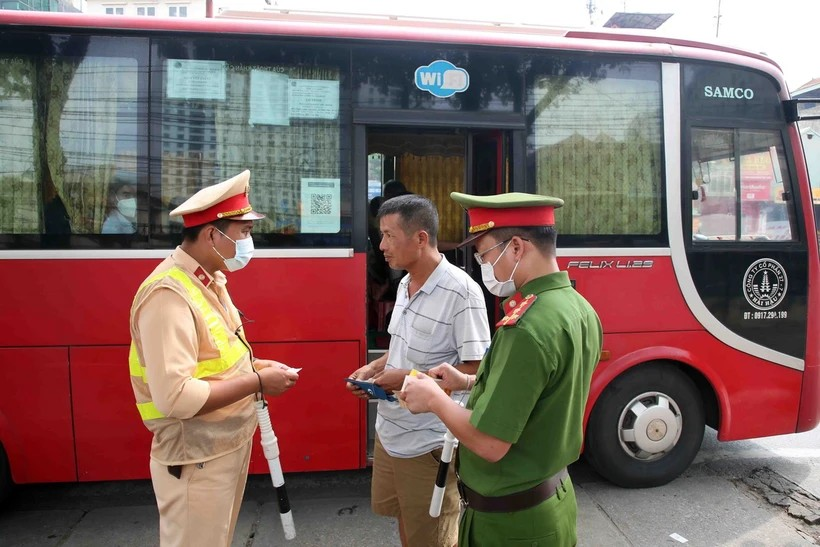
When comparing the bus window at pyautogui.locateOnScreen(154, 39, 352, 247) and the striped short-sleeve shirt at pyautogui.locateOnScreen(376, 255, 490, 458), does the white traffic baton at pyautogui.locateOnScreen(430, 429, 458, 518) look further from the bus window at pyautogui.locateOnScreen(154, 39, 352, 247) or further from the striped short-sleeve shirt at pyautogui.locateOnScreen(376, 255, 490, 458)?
the bus window at pyautogui.locateOnScreen(154, 39, 352, 247)

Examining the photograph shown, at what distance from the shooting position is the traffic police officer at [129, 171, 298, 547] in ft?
6.44

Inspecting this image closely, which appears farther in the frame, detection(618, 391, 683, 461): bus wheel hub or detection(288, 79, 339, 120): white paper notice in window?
detection(618, 391, 683, 461): bus wheel hub

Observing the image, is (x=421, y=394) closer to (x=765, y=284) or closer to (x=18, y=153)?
(x=18, y=153)

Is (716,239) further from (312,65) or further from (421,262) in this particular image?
(312,65)

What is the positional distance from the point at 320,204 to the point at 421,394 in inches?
80.9

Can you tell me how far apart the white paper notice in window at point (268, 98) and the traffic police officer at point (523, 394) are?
6.62 ft

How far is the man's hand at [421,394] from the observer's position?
5.95 ft

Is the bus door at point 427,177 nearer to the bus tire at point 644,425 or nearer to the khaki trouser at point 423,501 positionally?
the bus tire at point 644,425

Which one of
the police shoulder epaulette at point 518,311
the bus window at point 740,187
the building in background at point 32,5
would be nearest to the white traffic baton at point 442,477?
the police shoulder epaulette at point 518,311

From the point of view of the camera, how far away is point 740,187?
406 cm

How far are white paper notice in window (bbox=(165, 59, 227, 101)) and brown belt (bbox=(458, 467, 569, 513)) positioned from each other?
9.13 feet

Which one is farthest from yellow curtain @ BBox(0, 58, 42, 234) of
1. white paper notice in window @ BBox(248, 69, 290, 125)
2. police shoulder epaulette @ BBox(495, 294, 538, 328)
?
police shoulder epaulette @ BBox(495, 294, 538, 328)

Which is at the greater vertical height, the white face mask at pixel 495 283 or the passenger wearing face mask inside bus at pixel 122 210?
the passenger wearing face mask inside bus at pixel 122 210

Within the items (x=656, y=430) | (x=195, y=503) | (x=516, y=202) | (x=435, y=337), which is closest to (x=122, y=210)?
(x=195, y=503)
